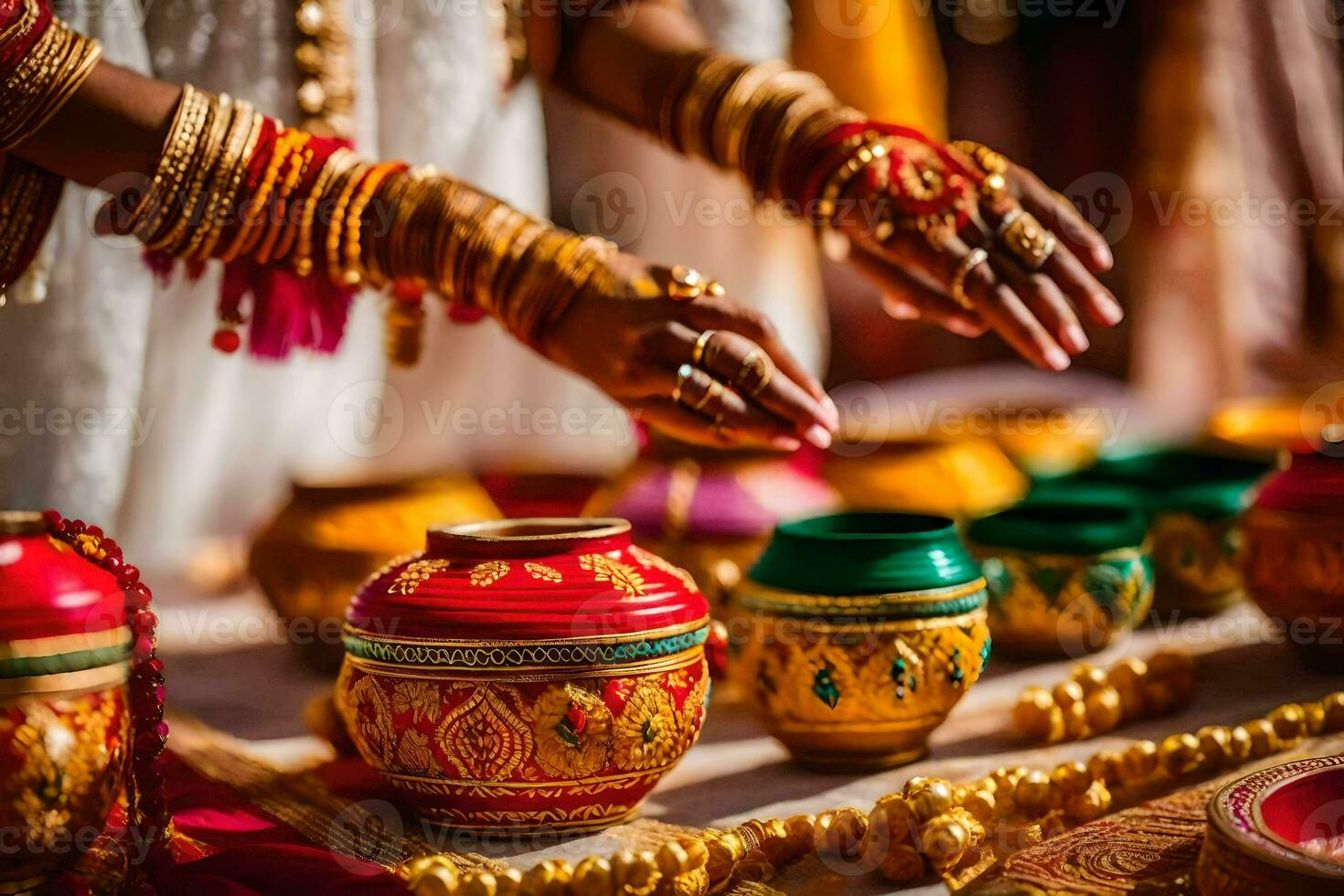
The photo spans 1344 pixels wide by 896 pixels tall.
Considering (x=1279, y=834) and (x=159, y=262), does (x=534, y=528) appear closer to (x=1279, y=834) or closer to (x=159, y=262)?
(x=159, y=262)

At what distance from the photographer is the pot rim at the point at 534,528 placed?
3.30 feet

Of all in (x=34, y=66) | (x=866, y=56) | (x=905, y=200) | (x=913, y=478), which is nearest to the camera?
(x=34, y=66)

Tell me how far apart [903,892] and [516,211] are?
2.20ft

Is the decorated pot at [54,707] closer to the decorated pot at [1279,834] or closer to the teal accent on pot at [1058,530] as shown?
the decorated pot at [1279,834]

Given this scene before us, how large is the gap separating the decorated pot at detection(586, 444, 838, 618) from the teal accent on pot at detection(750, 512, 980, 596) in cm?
22

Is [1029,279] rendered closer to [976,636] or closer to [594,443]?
[976,636]

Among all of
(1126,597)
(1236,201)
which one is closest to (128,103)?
(1126,597)

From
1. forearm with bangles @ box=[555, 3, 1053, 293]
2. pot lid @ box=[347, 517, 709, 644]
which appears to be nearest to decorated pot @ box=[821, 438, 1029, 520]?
forearm with bangles @ box=[555, 3, 1053, 293]

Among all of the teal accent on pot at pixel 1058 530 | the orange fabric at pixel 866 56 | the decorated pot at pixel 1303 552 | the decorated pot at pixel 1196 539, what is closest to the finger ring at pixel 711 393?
the teal accent on pot at pixel 1058 530

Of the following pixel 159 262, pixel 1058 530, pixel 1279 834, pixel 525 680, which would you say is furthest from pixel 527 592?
pixel 1058 530

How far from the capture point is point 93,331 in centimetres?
162

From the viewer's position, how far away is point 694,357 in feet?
3.68

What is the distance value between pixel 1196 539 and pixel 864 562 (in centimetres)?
79

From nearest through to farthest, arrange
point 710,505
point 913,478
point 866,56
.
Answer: point 710,505
point 913,478
point 866,56
